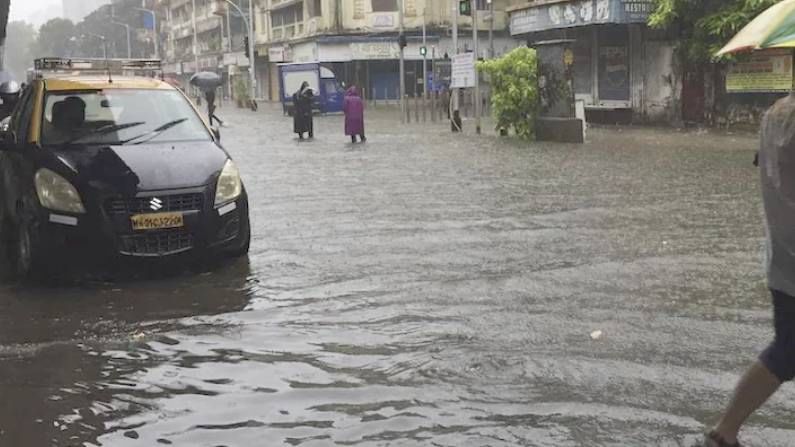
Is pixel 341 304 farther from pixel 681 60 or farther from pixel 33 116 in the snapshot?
pixel 681 60

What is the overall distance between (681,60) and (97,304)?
2212 centimetres

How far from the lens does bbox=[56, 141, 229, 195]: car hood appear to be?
7125mm

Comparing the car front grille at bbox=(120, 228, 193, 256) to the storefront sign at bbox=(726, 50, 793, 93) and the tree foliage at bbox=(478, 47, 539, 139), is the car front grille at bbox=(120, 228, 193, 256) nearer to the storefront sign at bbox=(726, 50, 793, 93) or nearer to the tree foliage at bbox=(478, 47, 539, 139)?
the tree foliage at bbox=(478, 47, 539, 139)

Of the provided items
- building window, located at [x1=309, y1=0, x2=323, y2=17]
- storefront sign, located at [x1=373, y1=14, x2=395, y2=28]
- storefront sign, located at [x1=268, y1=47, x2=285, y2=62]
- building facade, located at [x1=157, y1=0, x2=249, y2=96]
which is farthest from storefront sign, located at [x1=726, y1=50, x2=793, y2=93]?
building facade, located at [x1=157, y1=0, x2=249, y2=96]

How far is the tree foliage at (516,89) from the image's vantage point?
21781 mm

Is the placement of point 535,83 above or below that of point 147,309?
above

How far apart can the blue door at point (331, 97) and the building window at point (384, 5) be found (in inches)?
441

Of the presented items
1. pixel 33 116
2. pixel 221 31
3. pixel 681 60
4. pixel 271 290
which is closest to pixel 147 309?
pixel 271 290

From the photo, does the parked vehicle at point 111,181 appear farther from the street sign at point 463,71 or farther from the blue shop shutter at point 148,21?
the blue shop shutter at point 148,21

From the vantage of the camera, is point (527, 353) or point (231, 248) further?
point (231, 248)

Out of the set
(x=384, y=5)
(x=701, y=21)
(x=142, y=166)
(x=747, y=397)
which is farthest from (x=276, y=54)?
(x=747, y=397)

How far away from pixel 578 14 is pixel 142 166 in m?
22.4

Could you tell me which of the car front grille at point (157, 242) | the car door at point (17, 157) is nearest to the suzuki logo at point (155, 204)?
the car front grille at point (157, 242)

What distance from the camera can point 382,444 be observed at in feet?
13.6
